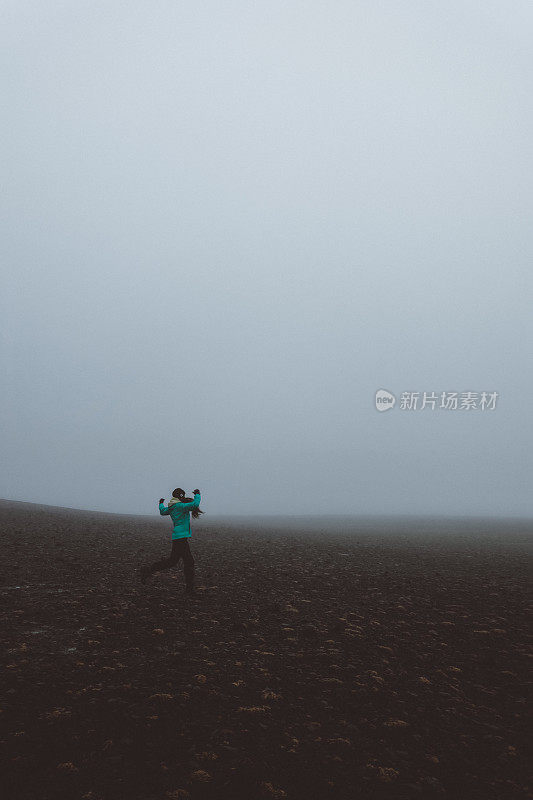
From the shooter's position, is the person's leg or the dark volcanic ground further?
the person's leg

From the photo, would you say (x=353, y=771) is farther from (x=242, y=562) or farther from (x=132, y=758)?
(x=242, y=562)

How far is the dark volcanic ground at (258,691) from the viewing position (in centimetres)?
500

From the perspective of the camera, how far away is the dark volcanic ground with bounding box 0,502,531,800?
5.00 meters

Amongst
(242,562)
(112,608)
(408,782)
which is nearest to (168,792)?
(408,782)

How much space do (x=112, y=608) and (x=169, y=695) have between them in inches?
211

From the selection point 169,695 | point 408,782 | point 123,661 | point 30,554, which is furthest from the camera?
point 30,554

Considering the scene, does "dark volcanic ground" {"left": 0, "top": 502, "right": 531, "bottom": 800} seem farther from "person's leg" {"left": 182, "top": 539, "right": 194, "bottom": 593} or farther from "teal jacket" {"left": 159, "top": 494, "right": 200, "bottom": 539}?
"teal jacket" {"left": 159, "top": 494, "right": 200, "bottom": 539}

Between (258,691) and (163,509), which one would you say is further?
(163,509)

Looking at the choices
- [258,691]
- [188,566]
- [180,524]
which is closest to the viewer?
[258,691]

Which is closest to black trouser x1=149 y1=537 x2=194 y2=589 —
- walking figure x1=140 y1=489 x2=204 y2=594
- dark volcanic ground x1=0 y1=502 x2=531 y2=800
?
walking figure x1=140 y1=489 x2=204 y2=594

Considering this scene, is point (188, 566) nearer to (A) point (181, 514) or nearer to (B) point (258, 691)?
(A) point (181, 514)

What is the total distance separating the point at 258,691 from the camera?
7.11 meters

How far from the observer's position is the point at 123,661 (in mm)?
8109

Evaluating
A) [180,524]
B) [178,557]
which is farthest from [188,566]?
[180,524]
